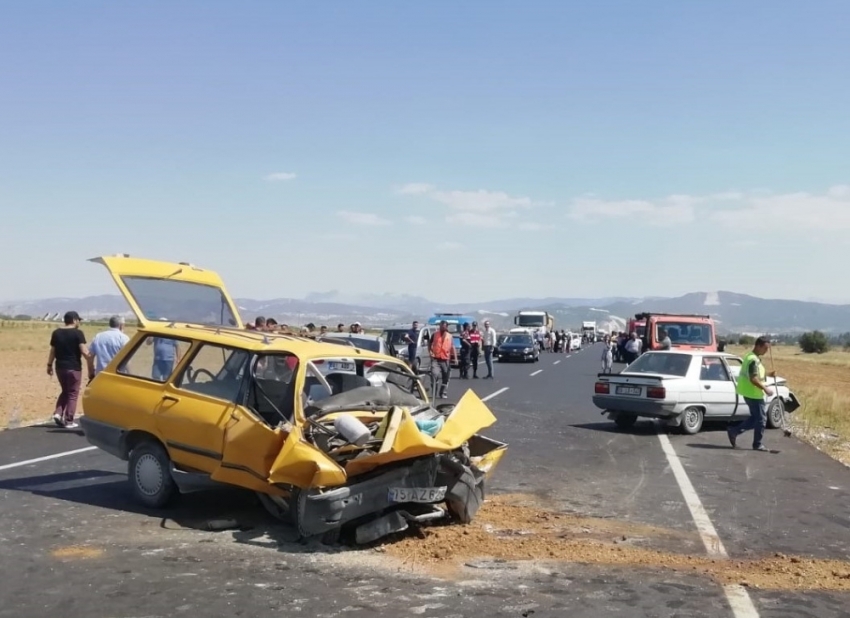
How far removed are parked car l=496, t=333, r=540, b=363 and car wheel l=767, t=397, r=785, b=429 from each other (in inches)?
1074

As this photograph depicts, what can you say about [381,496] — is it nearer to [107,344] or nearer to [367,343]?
[107,344]

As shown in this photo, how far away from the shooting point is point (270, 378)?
8.37m

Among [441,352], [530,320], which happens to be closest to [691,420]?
[441,352]

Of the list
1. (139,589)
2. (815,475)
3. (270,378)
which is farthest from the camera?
(815,475)

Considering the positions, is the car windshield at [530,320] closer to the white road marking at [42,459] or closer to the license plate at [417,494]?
the white road marking at [42,459]

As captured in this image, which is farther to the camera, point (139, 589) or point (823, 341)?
point (823, 341)

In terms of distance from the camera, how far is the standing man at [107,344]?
45.2ft

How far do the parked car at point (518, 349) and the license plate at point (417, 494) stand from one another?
3712 cm

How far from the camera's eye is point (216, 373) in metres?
8.58

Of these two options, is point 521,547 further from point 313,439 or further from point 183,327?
point 183,327

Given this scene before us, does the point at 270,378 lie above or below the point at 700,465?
above

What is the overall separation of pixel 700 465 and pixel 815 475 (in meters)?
1.42

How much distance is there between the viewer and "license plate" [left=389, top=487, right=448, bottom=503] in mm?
7517

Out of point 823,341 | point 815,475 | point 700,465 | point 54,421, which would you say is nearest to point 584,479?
point 700,465
